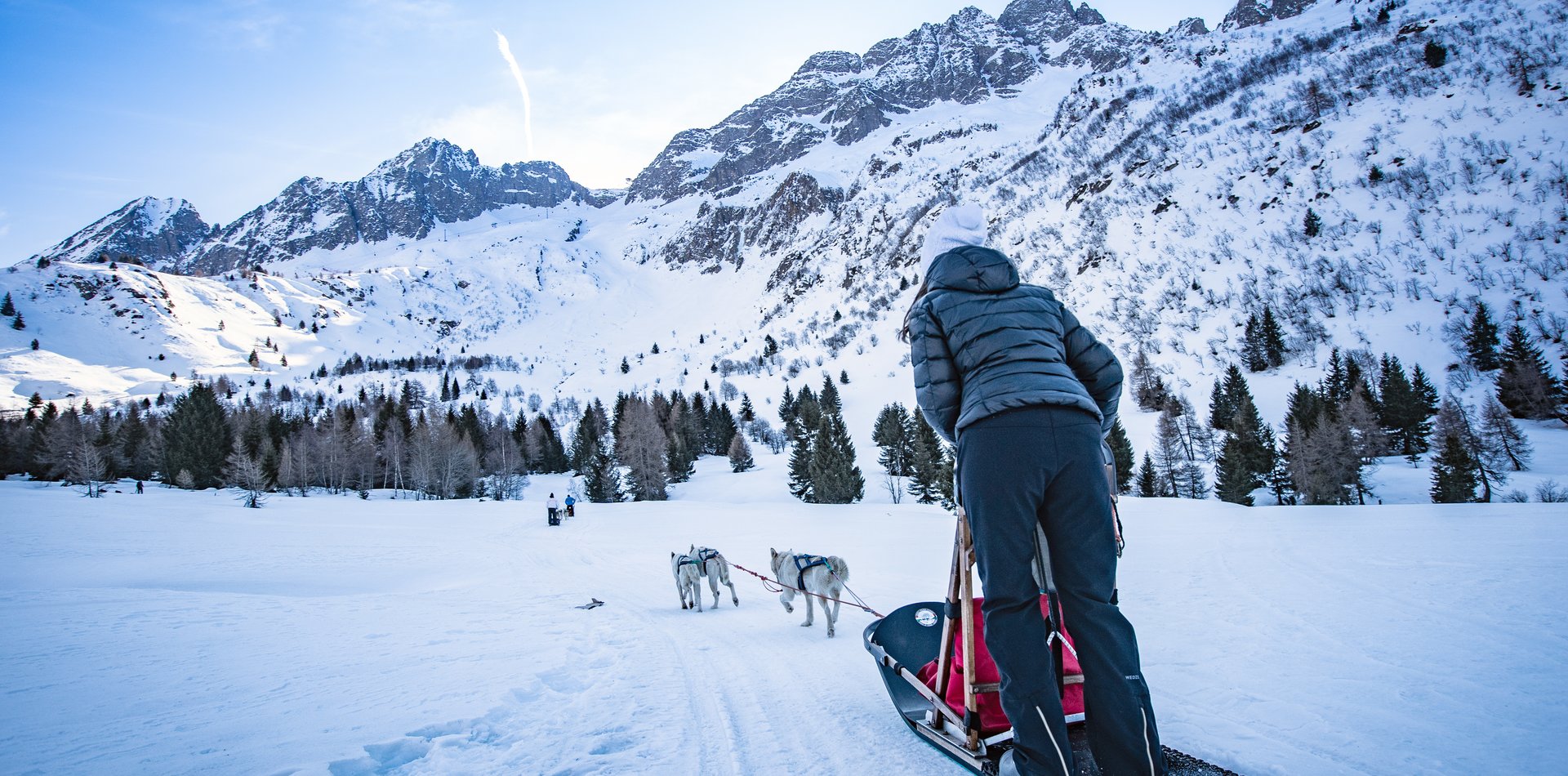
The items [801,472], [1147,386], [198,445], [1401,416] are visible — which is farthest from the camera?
[198,445]

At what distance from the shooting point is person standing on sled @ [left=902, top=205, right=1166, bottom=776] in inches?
78.8

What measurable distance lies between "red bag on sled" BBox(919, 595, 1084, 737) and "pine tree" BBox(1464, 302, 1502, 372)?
43344 mm

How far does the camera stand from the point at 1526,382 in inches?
1061

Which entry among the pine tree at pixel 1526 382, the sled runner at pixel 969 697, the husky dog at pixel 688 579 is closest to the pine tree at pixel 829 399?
the pine tree at pixel 1526 382

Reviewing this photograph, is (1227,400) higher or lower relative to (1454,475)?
higher

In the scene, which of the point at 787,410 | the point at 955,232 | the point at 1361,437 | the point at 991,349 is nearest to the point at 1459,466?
the point at 1361,437

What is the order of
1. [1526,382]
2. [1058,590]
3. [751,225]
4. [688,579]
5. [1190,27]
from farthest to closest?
[751,225] → [1190,27] → [1526,382] → [688,579] → [1058,590]

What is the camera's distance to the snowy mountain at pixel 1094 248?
36.6 m

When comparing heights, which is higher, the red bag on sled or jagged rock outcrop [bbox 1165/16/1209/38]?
jagged rock outcrop [bbox 1165/16/1209/38]

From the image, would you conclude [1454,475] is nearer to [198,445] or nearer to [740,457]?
[740,457]

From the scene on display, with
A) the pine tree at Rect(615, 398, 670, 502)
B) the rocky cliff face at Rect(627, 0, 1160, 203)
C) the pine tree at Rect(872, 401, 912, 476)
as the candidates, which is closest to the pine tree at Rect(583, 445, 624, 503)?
the pine tree at Rect(615, 398, 670, 502)

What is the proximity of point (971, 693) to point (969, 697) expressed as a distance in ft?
0.05

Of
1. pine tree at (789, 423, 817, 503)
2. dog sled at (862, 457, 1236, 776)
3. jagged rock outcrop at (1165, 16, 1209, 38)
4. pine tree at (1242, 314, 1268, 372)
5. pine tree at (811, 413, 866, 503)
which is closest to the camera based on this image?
dog sled at (862, 457, 1236, 776)

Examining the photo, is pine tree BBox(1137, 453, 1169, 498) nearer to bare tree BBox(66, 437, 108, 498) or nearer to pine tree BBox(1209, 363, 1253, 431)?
pine tree BBox(1209, 363, 1253, 431)
